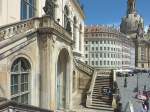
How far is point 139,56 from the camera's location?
17012 centimetres

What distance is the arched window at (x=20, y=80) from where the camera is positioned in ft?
58.0

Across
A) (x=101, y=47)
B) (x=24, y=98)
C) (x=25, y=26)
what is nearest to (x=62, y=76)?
(x=24, y=98)

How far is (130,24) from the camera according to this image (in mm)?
175500

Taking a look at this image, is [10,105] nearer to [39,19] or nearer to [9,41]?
[9,41]

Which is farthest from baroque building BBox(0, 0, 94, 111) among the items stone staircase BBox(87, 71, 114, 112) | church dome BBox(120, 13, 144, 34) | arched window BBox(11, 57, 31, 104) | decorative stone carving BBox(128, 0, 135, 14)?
decorative stone carving BBox(128, 0, 135, 14)

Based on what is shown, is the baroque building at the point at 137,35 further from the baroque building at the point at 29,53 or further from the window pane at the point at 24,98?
the window pane at the point at 24,98

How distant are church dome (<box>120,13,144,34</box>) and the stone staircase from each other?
13896 centimetres

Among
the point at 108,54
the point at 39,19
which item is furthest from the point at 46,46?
the point at 108,54

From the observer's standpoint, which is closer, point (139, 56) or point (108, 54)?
point (108, 54)

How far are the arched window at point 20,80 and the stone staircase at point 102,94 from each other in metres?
11.7

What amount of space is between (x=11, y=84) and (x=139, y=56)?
15762 cm

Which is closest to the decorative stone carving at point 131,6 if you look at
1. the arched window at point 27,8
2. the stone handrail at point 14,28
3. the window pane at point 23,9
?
the arched window at point 27,8

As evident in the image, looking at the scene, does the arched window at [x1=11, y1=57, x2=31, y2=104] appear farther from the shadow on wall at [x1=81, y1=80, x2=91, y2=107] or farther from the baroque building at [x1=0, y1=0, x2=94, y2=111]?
the shadow on wall at [x1=81, y1=80, x2=91, y2=107]

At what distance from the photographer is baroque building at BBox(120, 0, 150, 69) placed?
170 m
